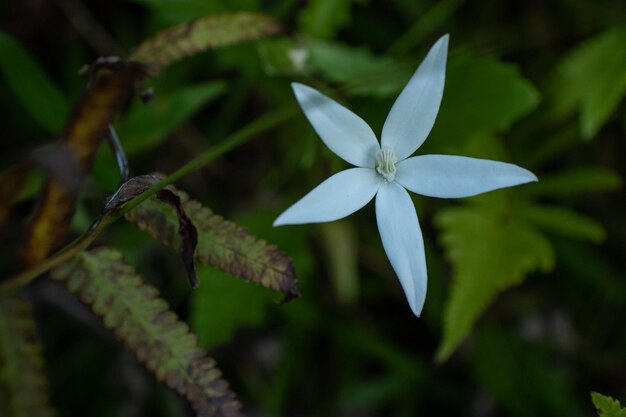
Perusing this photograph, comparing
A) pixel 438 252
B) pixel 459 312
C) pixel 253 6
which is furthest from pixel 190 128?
pixel 459 312

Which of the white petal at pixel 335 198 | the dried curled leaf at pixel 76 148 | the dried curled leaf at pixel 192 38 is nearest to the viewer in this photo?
the white petal at pixel 335 198

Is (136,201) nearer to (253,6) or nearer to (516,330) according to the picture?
(253,6)

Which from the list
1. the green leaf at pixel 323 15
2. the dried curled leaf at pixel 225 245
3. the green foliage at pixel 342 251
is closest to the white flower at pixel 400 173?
the dried curled leaf at pixel 225 245

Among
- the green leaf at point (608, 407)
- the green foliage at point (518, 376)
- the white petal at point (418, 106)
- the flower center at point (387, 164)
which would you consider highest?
the white petal at point (418, 106)

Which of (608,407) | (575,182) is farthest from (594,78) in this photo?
(608,407)

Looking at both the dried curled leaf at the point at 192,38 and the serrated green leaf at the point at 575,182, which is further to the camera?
the serrated green leaf at the point at 575,182

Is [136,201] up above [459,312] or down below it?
above

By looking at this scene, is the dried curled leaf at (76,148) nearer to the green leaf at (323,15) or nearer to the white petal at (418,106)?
the white petal at (418,106)
